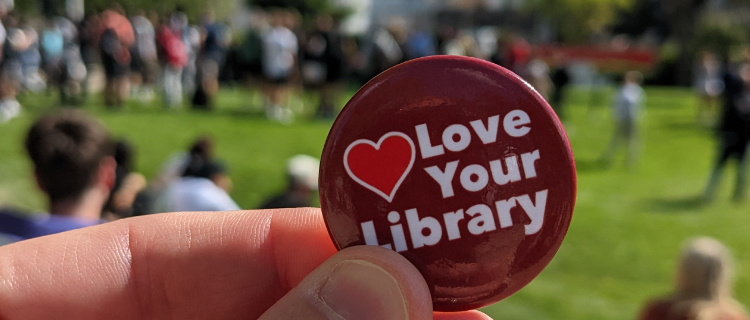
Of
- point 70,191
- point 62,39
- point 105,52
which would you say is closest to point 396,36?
point 105,52

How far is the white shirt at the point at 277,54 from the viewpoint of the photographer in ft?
36.1

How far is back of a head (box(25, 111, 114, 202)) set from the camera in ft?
10.1

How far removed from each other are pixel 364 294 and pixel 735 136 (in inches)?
338

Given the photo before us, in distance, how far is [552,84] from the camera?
15.6 metres

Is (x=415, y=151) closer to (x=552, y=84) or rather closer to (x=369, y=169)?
(x=369, y=169)

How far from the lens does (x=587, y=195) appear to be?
8.64 metres

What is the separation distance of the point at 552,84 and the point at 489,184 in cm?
1494

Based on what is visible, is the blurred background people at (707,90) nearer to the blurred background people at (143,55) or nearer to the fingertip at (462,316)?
the blurred background people at (143,55)

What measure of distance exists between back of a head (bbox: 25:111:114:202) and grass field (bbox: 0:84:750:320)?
3251 millimetres

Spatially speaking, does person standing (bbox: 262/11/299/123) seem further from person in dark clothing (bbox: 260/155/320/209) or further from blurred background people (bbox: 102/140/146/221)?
person in dark clothing (bbox: 260/155/320/209)

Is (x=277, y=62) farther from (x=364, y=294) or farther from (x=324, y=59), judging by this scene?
(x=364, y=294)

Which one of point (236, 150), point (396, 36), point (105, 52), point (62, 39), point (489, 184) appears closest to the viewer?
point (489, 184)

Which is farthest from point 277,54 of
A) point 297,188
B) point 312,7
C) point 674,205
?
point 312,7

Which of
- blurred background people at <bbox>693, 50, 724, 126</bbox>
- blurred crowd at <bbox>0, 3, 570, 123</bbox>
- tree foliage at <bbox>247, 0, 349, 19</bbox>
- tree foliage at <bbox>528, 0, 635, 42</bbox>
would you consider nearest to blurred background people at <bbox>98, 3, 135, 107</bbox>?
blurred crowd at <bbox>0, 3, 570, 123</bbox>
